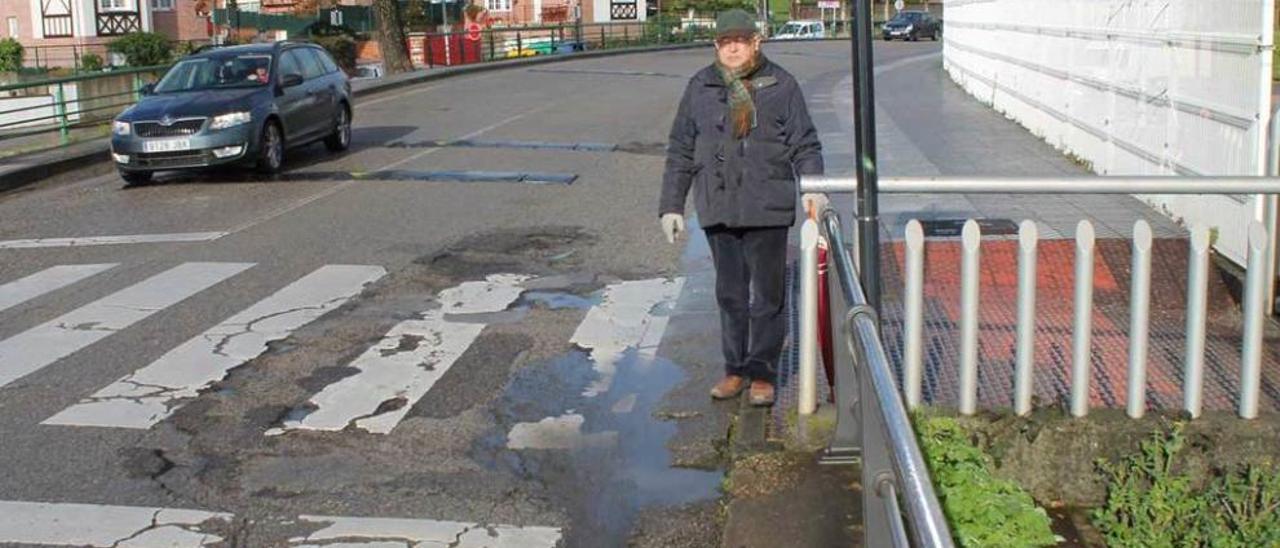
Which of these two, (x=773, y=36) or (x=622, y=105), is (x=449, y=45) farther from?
(x=773, y=36)

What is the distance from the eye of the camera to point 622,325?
8.75m

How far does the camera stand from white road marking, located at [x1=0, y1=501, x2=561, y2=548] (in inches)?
210

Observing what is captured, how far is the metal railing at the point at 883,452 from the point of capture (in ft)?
8.21

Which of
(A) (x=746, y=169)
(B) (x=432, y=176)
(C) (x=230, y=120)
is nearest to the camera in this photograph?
(A) (x=746, y=169)

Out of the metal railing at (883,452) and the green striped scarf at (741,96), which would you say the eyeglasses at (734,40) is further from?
the metal railing at (883,452)

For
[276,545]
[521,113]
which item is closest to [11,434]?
[276,545]

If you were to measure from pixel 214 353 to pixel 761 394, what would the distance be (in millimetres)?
3280

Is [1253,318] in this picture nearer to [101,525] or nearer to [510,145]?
[101,525]

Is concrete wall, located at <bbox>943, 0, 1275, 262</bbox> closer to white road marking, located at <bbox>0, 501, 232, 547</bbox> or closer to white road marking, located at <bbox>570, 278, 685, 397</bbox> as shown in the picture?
white road marking, located at <bbox>570, 278, 685, 397</bbox>

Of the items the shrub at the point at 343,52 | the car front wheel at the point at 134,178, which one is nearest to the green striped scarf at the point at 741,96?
the car front wheel at the point at 134,178

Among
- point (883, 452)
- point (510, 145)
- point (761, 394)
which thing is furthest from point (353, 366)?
point (510, 145)

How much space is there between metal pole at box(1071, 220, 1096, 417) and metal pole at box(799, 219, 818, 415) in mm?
989

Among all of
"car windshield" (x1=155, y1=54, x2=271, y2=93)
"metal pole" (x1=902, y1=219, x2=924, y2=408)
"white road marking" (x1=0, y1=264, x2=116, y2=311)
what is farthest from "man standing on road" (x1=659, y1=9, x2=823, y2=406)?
"car windshield" (x1=155, y1=54, x2=271, y2=93)

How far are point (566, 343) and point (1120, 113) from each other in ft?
20.0
